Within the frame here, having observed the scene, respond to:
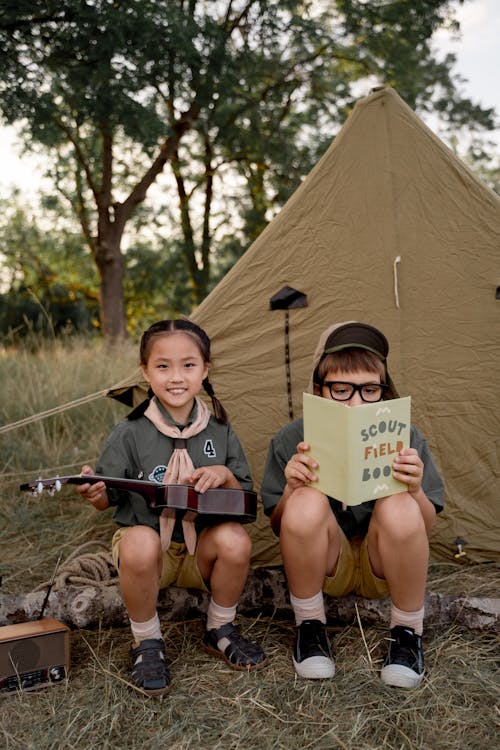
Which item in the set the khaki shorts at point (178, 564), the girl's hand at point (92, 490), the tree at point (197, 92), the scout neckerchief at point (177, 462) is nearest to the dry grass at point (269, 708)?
the khaki shorts at point (178, 564)

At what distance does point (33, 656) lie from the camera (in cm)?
195

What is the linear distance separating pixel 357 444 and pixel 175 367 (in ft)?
2.21

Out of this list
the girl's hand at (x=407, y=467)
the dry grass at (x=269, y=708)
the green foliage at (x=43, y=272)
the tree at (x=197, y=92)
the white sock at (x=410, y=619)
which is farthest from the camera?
the green foliage at (x=43, y=272)

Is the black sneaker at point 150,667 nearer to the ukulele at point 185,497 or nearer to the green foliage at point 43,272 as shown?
the ukulele at point 185,497

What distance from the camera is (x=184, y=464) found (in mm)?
2143

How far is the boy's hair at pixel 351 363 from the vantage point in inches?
82.9

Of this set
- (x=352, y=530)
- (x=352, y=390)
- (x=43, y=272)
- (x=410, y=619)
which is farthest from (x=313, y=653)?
(x=43, y=272)

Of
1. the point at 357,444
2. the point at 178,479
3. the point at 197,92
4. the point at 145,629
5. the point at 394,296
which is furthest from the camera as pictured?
the point at 197,92

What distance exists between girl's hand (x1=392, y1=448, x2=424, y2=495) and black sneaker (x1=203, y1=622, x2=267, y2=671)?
0.72 meters

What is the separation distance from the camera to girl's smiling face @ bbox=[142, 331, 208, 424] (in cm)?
214

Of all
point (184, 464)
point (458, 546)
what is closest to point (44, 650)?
point (184, 464)

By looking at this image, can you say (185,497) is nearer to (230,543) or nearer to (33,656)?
(230,543)

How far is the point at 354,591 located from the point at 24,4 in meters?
3.69

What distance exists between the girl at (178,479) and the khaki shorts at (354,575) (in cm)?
30
